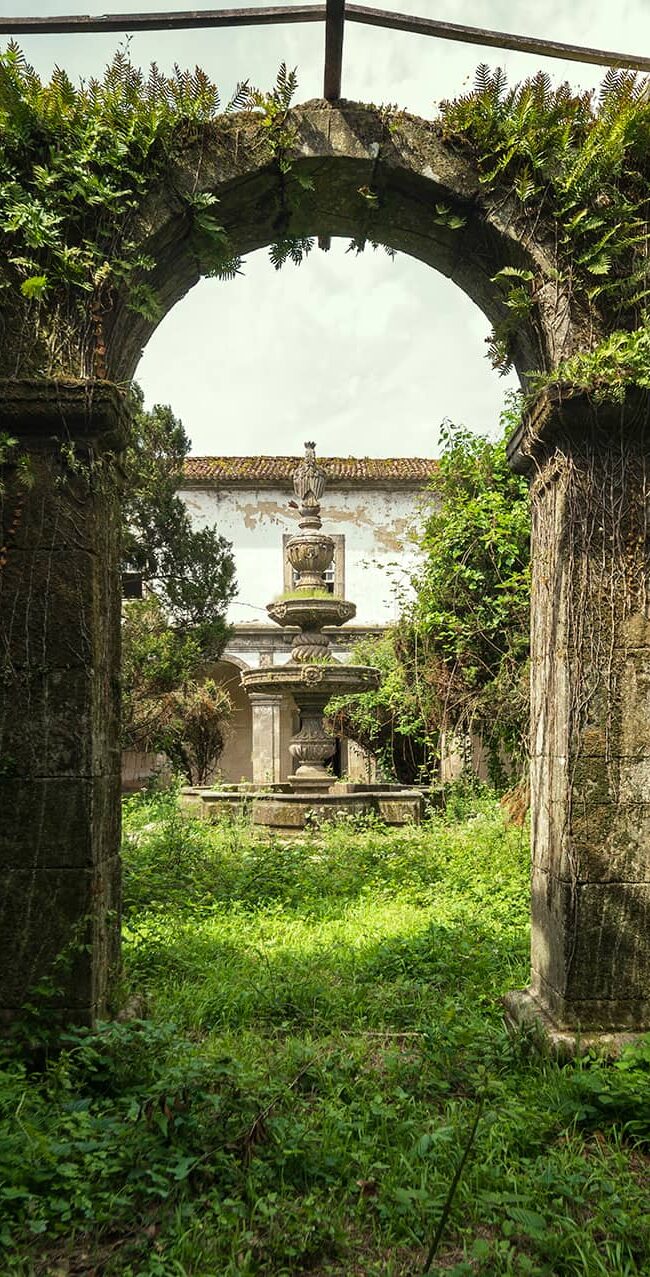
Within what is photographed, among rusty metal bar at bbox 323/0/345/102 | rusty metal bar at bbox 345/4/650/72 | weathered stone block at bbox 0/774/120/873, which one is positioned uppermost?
rusty metal bar at bbox 345/4/650/72

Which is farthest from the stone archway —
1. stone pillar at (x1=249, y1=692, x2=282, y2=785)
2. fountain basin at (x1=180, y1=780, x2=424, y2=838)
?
stone pillar at (x1=249, y1=692, x2=282, y2=785)

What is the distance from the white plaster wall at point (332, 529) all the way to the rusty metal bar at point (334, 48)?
1528 centimetres

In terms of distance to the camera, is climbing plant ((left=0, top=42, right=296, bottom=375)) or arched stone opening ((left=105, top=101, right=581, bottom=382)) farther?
arched stone opening ((left=105, top=101, right=581, bottom=382))

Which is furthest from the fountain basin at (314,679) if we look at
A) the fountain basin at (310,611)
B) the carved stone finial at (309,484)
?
the carved stone finial at (309,484)

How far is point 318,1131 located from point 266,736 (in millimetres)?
13349

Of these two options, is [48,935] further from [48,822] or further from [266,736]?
[266,736]

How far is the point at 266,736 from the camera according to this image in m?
16.1

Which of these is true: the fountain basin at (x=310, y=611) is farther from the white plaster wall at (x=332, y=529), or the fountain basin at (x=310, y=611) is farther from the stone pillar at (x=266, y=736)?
the white plaster wall at (x=332, y=529)

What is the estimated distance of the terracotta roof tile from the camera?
1864 cm

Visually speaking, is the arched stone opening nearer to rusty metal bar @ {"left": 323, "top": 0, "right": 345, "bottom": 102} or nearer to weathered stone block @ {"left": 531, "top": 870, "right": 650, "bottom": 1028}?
rusty metal bar @ {"left": 323, "top": 0, "right": 345, "bottom": 102}

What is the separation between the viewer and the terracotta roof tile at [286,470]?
61.2 feet

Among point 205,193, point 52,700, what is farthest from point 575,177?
point 52,700

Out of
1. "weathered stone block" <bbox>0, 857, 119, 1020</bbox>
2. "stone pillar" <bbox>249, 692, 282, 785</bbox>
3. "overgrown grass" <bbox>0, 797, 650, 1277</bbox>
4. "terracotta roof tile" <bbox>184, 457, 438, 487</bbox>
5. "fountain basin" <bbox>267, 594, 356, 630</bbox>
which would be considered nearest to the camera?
"overgrown grass" <bbox>0, 797, 650, 1277</bbox>

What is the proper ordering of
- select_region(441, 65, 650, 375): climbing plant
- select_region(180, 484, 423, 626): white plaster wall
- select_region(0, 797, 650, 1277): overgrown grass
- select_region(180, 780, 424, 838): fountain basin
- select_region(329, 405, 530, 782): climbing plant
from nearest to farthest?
1. select_region(0, 797, 650, 1277): overgrown grass
2. select_region(441, 65, 650, 375): climbing plant
3. select_region(180, 780, 424, 838): fountain basin
4. select_region(329, 405, 530, 782): climbing plant
5. select_region(180, 484, 423, 626): white plaster wall
